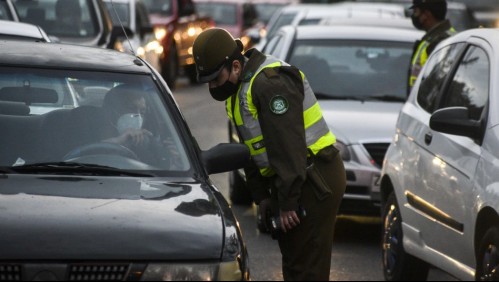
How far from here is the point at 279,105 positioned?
7090 mm

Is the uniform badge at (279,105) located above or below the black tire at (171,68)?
above

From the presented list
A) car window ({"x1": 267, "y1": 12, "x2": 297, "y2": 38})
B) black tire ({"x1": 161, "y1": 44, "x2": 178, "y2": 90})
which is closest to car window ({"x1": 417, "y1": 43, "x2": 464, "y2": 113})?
car window ({"x1": 267, "y1": 12, "x2": 297, "y2": 38})

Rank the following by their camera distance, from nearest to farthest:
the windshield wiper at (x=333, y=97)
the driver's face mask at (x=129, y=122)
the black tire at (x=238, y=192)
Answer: the driver's face mask at (x=129, y=122) → the windshield wiper at (x=333, y=97) → the black tire at (x=238, y=192)

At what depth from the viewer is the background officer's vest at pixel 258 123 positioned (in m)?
7.25

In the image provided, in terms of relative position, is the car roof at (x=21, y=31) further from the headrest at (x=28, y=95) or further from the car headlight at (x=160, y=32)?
the car headlight at (x=160, y=32)

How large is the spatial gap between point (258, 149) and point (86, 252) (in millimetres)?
1770

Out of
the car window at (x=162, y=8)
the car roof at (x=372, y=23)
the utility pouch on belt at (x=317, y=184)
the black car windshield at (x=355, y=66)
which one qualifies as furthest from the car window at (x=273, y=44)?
the car window at (x=162, y=8)

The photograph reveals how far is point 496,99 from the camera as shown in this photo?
8.37m

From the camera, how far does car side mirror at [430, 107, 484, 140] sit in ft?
27.3

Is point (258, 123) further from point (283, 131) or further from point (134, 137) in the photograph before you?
point (134, 137)

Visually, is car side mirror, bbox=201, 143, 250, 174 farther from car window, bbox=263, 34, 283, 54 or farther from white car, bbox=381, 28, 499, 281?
car window, bbox=263, 34, 283, 54

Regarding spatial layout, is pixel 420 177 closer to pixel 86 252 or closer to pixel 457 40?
pixel 457 40

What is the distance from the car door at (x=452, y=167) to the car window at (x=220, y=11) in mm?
28920

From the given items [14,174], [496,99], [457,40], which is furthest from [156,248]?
[457,40]
